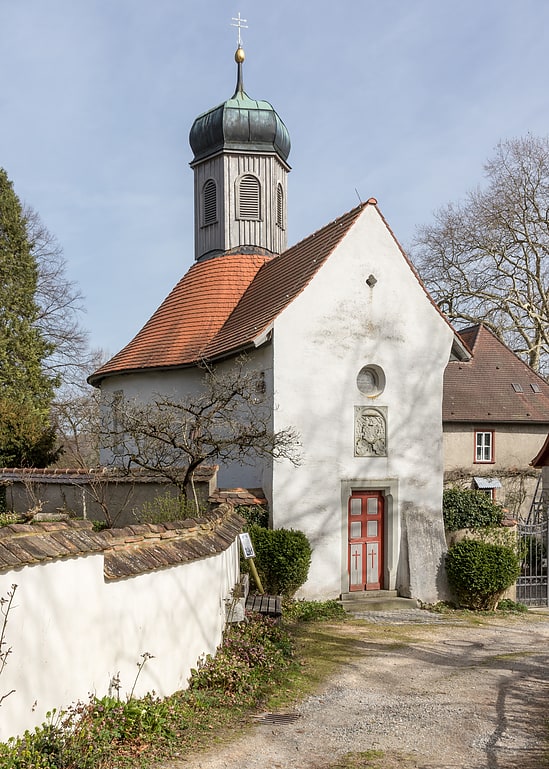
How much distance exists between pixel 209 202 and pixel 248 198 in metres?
1.37

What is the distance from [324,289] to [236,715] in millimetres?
9854

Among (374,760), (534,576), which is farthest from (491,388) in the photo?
(374,760)

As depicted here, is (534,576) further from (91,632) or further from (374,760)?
(91,632)

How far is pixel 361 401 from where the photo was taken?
1638cm

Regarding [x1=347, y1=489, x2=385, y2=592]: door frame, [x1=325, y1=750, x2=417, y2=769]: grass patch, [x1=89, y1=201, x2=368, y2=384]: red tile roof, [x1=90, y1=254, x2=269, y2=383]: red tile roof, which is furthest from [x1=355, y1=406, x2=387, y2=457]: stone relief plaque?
[x1=325, y1=750, x2=417, y2=769]: grass patch

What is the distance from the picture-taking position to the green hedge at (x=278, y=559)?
583 inches

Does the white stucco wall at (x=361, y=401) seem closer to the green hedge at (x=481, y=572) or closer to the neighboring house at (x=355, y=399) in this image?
the neighboring house at (x=355, y=399)

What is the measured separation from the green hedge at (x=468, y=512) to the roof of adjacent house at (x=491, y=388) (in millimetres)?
8821

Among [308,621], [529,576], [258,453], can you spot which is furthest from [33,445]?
[529,576]

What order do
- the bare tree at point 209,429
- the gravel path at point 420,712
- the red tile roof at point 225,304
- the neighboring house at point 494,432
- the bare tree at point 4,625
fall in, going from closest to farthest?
1. the bare tree at point 4,625
2. the gravel path at point 420,712
3. the bare tree at point 209,429
4. the red tile roof at point 225,304
5. the neighboring house at point 494,432

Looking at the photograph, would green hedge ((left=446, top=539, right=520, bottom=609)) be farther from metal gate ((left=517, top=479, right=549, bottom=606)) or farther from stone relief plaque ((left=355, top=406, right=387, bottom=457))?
stone relief plaque ((left=355, top=406, right=387, bottom=457))

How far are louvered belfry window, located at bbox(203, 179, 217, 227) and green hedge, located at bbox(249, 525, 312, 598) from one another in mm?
11716

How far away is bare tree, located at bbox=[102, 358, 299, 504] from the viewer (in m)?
13.1

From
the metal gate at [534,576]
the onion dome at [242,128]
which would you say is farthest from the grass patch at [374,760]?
the onion dome at [242,128]
